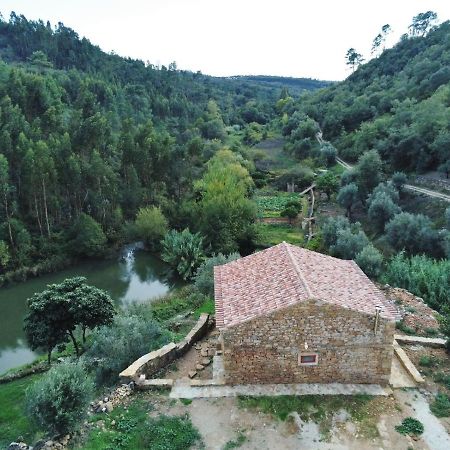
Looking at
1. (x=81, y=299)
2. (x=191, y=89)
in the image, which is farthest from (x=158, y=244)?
(x=191, y=89)

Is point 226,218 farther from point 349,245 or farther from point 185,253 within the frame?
point 349,245

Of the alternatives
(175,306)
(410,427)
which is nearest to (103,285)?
(175,306)

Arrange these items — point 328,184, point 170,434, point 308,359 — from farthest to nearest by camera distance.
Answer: point 328,184, point 308,359, point 170,434

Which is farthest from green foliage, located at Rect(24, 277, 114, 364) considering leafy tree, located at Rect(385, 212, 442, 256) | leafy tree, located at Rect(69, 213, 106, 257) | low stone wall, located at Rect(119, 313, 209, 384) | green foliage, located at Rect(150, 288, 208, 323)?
leafy tree, located at Rect(385, 212, 442, 256)

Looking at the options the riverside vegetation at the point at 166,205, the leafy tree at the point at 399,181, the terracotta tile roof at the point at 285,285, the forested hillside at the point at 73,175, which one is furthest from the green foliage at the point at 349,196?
the terracotta tile roof at the point at 285,285

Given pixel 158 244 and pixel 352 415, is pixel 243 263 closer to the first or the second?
pixel 352 415

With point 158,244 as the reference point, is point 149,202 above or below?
above

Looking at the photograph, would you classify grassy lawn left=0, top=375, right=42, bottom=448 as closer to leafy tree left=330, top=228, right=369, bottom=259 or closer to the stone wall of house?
the stone wall of house
